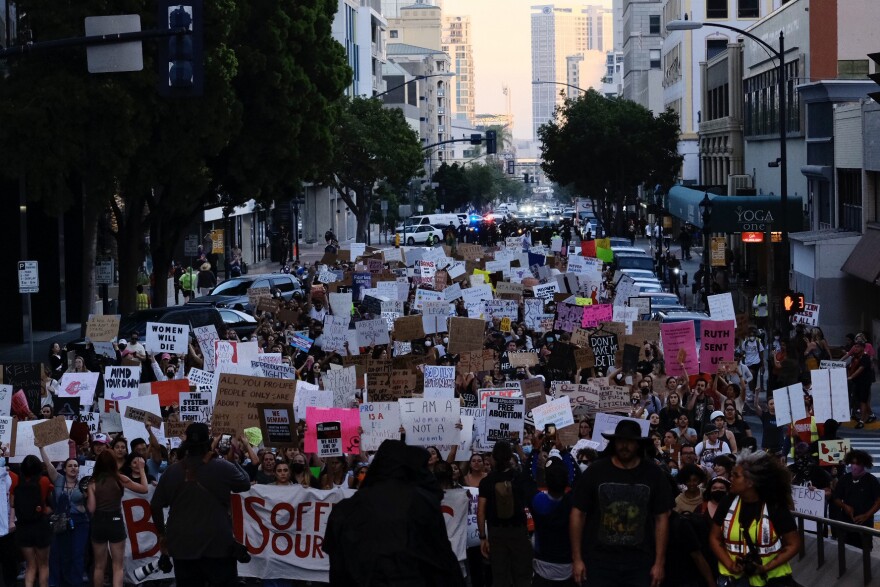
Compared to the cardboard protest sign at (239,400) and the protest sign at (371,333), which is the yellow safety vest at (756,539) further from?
the protest sign at (371,333)

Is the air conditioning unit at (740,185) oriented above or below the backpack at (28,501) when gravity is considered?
above

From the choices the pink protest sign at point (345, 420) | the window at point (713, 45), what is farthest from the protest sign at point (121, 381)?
the window at point (713, 45)

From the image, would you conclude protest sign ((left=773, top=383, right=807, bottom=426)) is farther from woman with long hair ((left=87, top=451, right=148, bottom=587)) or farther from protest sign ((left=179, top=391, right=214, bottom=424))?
woman with long hair ((left=87, top=451, right=148, bottom=587))

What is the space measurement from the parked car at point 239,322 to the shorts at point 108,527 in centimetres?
1771

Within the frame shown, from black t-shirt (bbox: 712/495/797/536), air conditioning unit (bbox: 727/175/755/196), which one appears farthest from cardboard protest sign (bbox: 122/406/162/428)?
air conditioning unit (bbox: 727/175/755/196)

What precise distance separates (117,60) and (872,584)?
869 centimetres

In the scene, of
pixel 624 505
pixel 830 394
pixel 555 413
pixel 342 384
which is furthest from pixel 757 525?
pixel 342 384

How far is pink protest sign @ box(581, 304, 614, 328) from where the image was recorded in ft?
80.8

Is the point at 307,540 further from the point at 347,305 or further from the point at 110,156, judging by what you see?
the point at 110,156

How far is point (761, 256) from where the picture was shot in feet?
162

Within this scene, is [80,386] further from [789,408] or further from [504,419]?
[789,408]

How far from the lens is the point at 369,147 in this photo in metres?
71.8

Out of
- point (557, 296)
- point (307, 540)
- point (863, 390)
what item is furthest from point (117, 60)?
point (557, 296)

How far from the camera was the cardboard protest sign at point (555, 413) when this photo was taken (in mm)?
14883
